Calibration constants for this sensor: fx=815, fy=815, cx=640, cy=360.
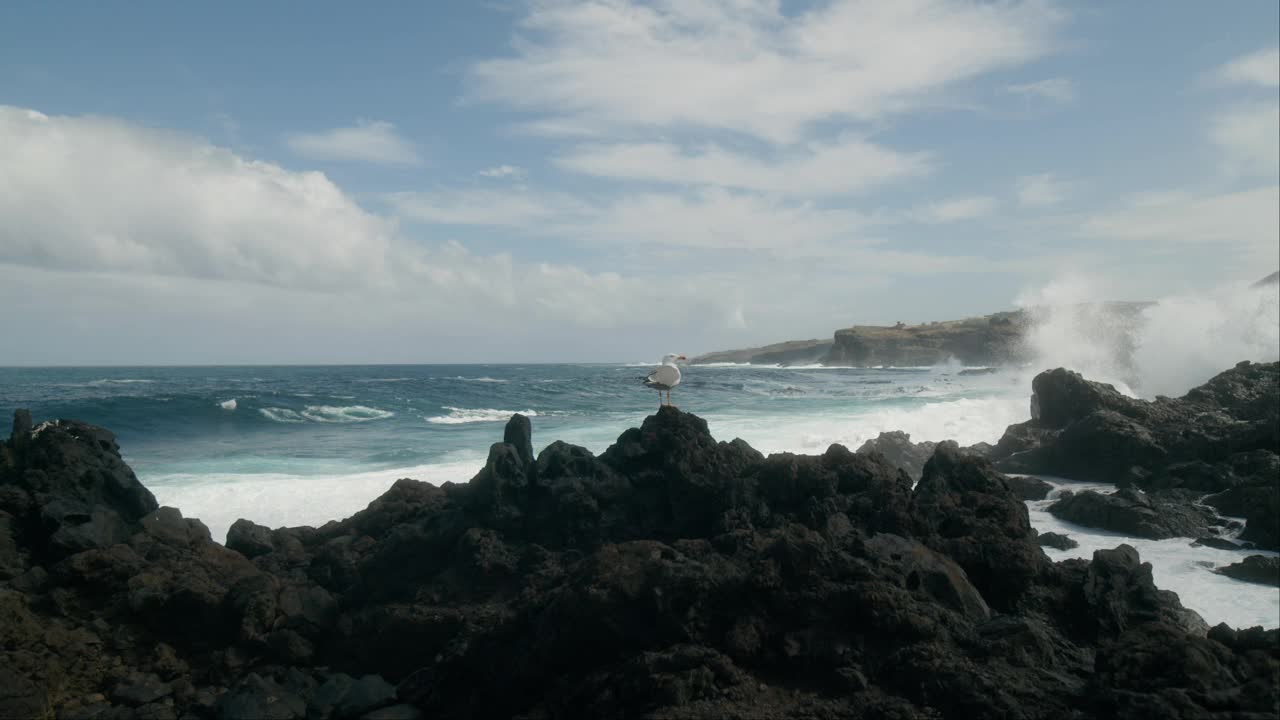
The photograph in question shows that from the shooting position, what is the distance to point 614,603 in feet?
14.9

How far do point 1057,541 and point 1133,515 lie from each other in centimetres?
162

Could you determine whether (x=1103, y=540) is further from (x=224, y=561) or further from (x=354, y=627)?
(x=224, y=561)

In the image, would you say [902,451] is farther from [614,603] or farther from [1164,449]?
[614,603]

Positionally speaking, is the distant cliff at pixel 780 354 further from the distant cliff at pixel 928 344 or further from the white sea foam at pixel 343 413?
the white sea foam at pixel 343 413

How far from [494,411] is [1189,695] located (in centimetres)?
2870

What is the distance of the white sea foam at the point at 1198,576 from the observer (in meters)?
7.91

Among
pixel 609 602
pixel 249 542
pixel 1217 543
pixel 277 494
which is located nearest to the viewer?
pixel 609 602

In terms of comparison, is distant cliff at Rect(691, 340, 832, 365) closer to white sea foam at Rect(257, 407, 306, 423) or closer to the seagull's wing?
white sea foam at Rect(257, 407, 306, 423)

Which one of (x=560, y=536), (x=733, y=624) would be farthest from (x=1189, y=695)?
(x=560, y=536)

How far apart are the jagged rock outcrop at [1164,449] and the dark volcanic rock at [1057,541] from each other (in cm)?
128

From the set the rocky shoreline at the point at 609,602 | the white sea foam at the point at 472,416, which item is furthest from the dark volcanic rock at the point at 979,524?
the white sea foam at the point at 472,416

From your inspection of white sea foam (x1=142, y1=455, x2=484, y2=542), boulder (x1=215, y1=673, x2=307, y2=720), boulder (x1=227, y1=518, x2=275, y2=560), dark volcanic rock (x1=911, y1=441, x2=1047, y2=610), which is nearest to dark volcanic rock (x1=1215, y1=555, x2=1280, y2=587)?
dark volcanic rock (x1=911, y1=441, x2=1047, y2=610)

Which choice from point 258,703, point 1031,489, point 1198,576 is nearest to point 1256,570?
point 1198,576

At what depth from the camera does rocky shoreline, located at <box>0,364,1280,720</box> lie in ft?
13.5
